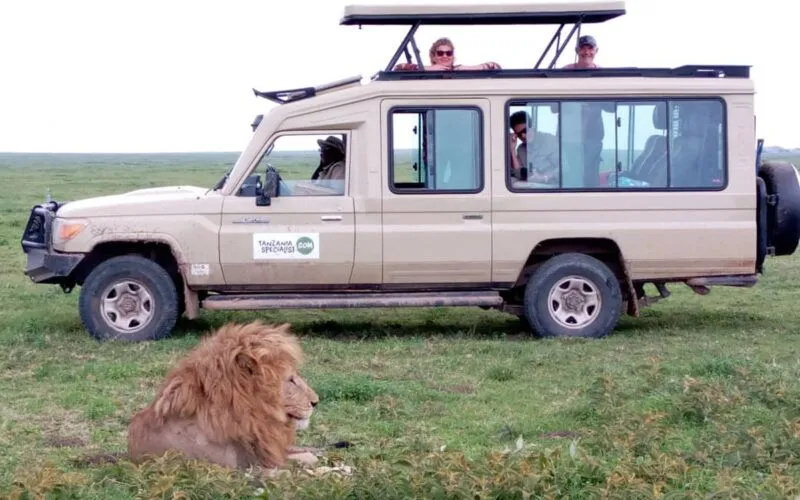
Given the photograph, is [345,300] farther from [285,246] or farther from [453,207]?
[453,207]

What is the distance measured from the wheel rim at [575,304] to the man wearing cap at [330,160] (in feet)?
6.73

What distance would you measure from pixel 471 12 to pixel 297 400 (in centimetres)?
507

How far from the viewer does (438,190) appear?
30.5 ft

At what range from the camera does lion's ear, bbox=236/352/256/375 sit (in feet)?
16.2

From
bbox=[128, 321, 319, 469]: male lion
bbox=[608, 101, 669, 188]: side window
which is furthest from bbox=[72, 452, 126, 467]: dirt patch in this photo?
bbox=[608, 101, 669, 188]: side window

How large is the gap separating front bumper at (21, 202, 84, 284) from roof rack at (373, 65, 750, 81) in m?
2.89

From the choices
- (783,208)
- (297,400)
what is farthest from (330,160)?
(297,400)

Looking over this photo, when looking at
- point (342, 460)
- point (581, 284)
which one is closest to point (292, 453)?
point (342, 460)

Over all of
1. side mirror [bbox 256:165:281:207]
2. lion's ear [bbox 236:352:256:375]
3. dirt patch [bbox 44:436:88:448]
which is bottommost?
dirt patch [bbox 44:436:88:448]

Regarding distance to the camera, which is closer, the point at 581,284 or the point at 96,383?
the point at 96,383

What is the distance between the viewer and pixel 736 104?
9.41 metres

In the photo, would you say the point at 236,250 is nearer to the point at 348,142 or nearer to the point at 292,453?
the point at 348,142

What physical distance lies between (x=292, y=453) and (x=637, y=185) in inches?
196

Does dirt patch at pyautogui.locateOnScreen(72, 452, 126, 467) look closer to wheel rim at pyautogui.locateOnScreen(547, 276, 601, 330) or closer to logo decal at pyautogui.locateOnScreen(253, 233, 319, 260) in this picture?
logo decal at pyautogui.locateOnScreen(253, 233, 319, 260)
